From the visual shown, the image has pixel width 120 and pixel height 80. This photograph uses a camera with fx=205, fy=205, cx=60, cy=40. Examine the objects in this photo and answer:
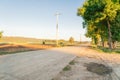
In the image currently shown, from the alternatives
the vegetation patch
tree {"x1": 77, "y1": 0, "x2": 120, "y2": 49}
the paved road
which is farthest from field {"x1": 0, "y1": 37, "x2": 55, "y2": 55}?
the vegetation patch

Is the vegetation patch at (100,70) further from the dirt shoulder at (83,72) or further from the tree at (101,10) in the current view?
the tree at (101,10)

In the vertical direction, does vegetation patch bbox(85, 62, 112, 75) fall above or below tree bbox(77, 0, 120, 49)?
below

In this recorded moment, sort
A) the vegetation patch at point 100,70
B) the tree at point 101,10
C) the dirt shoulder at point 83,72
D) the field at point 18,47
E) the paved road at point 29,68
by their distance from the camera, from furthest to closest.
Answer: the tree at point 101,10
the field at point 18,47
the vegetation patch at point 100,70
the dirt shoulder at point 83,72
the paved road at point 29,68

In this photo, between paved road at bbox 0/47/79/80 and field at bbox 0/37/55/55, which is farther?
field at bbox 0/37/55/55

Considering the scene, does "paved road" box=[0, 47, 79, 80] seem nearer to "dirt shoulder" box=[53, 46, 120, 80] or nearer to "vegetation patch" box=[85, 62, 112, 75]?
"dirt shoulder" box=[53, 46, 120, 80]

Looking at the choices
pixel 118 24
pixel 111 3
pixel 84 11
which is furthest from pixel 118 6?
pixel 84 11

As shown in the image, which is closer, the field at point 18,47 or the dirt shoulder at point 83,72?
the dirt shoulder at point 83,72

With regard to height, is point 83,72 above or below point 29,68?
below

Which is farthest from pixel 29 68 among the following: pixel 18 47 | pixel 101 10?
pixel 18 47

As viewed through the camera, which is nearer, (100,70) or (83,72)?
(83,72)

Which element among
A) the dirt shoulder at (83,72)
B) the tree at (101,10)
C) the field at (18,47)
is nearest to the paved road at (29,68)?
the dirt shoulder at (83,72)

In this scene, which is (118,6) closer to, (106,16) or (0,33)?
(106,16)

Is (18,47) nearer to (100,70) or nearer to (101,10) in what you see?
(101,10)

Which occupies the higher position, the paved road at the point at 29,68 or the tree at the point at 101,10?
the tree at the point at 101,10
